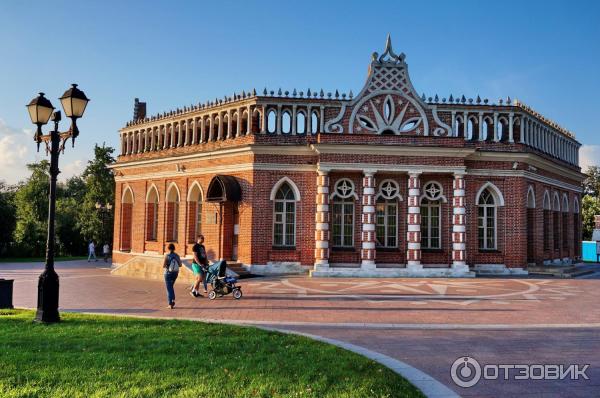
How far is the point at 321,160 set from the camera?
71.8 feet

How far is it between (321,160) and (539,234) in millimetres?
12866

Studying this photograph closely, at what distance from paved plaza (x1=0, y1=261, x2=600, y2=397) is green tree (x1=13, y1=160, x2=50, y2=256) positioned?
2815 centimetres

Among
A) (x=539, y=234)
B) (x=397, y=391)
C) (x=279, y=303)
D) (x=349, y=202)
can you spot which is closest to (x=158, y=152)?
(x=349, y=202)

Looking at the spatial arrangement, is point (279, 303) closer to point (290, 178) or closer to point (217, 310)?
point (217, 310)

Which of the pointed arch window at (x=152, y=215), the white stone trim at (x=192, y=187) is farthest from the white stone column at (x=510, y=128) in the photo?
the pointed arch window at (x=152, y=215)

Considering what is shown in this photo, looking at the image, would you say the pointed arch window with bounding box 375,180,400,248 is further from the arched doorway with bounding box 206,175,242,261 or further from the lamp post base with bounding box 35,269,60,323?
the lamp post base with bounding box 35,269,60,323

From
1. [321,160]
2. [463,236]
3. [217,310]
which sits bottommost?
[217,310]

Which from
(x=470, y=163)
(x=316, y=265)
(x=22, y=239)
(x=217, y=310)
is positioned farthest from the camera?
(x=22, y=239)

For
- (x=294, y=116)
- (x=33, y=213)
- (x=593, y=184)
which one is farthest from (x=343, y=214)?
(x=593, y=184)

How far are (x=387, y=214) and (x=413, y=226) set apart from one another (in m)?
1.43

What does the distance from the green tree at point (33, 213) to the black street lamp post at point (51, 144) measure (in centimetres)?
3926

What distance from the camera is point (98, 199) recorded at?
43781 millimetres

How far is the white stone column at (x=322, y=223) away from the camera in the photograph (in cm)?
2153

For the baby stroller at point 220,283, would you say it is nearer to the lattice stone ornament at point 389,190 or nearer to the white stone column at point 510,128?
the lattice stone ornament at point 389,190
